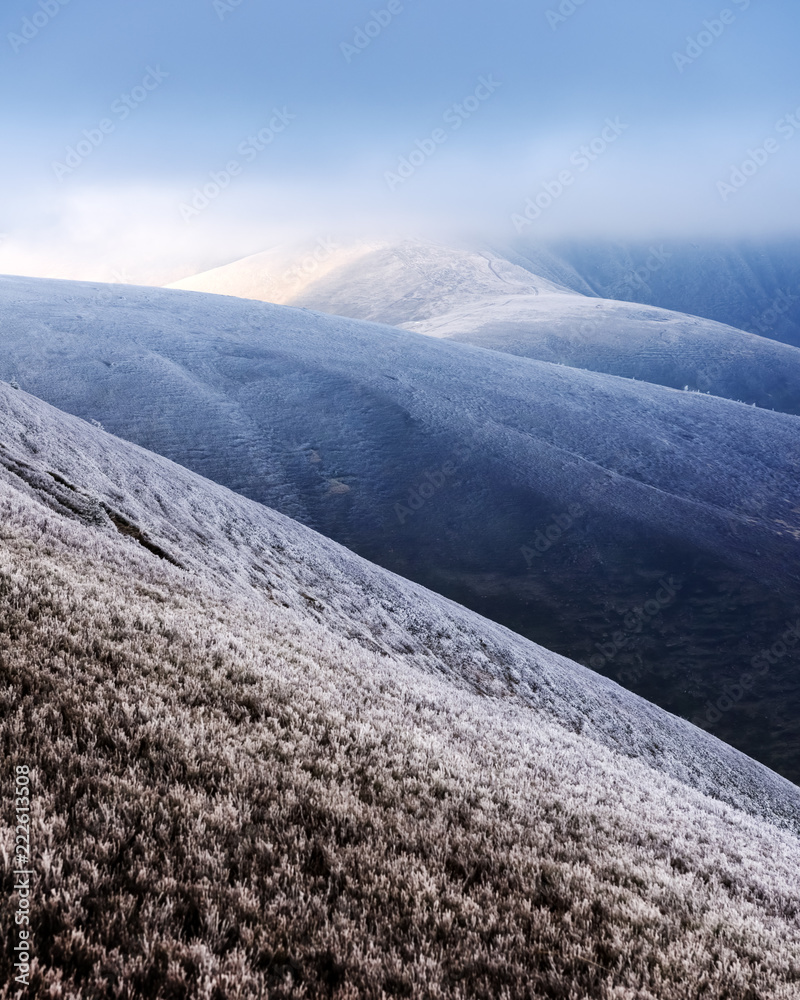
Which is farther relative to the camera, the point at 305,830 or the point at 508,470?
the point at 508,470

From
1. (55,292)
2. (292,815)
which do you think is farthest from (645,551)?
(55,292)

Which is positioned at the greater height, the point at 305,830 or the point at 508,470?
the point at 508,470

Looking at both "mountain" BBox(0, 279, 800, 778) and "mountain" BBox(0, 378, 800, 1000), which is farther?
"mountain" BBox(0, 279, 800, 778)

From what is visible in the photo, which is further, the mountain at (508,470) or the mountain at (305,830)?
the mountain at (508,470)
